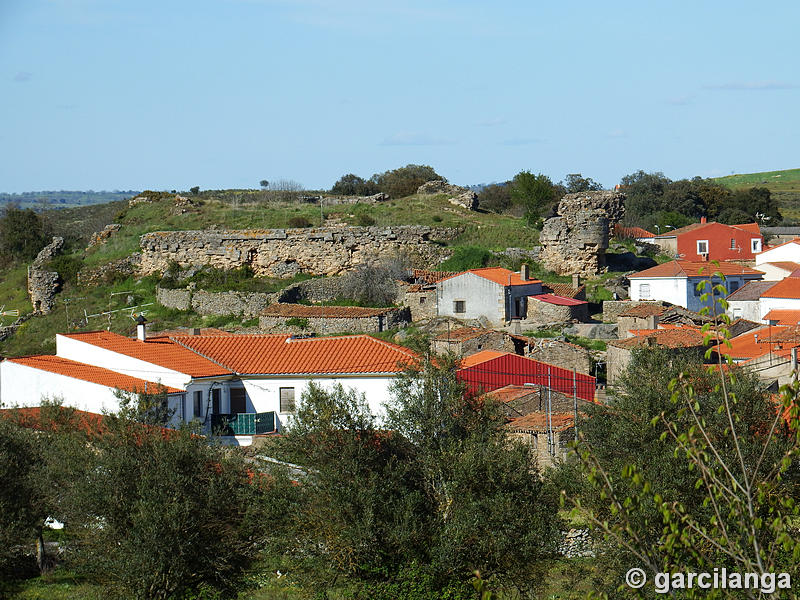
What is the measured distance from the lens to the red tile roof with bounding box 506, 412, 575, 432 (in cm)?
2102

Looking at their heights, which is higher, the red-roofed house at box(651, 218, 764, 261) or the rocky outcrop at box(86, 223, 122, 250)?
the rocky outcrop at box(86, 223, 122, 250)

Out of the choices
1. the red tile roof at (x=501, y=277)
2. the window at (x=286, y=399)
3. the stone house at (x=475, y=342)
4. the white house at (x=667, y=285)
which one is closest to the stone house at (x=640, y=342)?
the stone house at (x=475, y=342)

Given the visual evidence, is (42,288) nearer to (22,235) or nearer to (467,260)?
(22,235)

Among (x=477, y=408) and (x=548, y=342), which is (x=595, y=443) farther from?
(x=548, y=342)

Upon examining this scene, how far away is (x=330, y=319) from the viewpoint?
32281 mm

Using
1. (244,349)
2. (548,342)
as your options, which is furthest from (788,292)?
(244,349)

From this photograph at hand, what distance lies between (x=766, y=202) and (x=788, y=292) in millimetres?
39683

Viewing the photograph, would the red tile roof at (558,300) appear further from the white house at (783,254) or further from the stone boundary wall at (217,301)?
the white house at (783,254)

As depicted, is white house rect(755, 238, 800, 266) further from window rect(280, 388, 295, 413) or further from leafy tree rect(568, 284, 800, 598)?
leafy tree rect(568, 284, 800, 598)

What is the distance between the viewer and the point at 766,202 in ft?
240

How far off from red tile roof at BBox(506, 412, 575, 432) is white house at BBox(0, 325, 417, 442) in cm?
299

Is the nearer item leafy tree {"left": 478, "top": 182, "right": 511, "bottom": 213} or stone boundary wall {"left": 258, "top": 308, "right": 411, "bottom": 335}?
stone boundary wall {"left": 258, "top": 308, "right": 411, "bottom": 335}

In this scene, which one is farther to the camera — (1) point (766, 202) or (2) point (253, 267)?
(1) point (766, 202)

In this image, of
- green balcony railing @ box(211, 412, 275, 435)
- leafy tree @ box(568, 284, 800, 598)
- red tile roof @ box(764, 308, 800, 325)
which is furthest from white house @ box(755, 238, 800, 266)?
green balcony railing @ box(211, 412, 275, 435)
